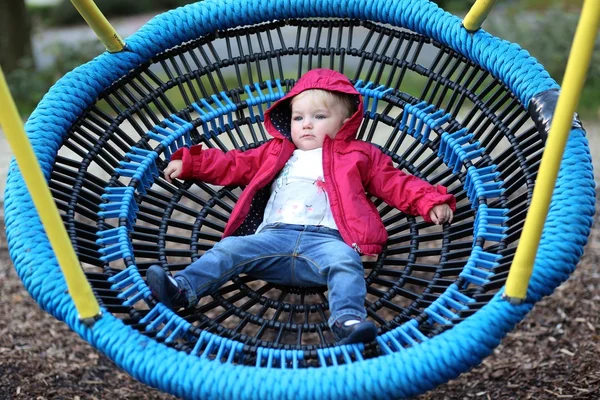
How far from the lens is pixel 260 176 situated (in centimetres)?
188

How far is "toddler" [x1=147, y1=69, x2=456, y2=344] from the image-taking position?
1.58 meters

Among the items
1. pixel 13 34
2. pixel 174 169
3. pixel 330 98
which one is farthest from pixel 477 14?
pixel 13 34

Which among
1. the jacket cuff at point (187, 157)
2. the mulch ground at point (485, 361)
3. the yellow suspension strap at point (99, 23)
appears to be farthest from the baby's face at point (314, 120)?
the mulch ground at point (485, 361)

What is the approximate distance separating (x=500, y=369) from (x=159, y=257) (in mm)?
1013

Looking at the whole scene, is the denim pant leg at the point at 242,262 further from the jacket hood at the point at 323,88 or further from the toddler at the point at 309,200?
the jacket hood at the point at 323,88

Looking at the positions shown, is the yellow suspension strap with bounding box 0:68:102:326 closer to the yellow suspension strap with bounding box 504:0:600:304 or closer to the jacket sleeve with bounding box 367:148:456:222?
the yellow suspension strap with bounding box 504:0:600:304

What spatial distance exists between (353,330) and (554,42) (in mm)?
3927

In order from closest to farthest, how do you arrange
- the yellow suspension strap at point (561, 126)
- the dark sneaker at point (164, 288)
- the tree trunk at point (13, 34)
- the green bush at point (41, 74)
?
the yellow suspension strap at point (561, 126) → the dark sneaker at point (164, 288) → the green bush at point (41, 74) → the tree trunk at point (13, 34)

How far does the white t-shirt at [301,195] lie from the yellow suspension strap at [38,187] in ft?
2.21

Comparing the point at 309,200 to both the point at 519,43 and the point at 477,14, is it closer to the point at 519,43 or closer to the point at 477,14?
the point at 477,14

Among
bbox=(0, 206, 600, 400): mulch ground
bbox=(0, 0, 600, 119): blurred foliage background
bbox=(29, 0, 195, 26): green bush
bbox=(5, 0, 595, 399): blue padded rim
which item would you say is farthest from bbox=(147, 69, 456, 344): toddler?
bbox=(29, 0, 195, 26): green bush

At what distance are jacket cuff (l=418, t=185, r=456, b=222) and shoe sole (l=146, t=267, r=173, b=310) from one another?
24.5 inches

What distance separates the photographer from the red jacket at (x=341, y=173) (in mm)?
1748

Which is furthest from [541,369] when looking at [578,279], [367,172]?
[367,172]
